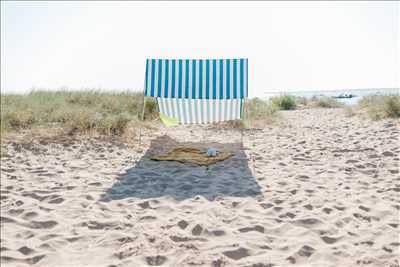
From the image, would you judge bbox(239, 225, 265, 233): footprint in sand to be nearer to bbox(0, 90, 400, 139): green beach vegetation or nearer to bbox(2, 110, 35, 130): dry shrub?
bbox(0, 90, 400, 139): green beach vegetation

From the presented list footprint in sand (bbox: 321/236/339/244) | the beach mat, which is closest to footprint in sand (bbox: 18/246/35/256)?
footprint in sand (bbox: 321/236/339/244)

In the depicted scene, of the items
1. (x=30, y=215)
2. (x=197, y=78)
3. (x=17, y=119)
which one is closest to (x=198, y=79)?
(x=197, y=78)

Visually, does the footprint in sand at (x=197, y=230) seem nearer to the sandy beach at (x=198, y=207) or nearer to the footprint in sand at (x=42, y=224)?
the sandy beach at (x=198, y=207)

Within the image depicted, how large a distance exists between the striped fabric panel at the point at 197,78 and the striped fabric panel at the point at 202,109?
439mm

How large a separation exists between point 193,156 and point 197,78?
4.11 feet

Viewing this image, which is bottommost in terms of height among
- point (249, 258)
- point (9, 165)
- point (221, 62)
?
point (249, 258)

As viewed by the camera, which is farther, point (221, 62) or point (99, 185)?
point (221, 62)

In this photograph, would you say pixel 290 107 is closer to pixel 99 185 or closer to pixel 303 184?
pixel 303 184

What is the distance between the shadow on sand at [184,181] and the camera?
2.97 meters

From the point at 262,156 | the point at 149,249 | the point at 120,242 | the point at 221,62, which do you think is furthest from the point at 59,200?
the point at 221,62

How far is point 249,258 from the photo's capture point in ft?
6.34

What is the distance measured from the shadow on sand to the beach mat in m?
0.06

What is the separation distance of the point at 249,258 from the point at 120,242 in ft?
2.61

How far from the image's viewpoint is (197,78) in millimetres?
4859
